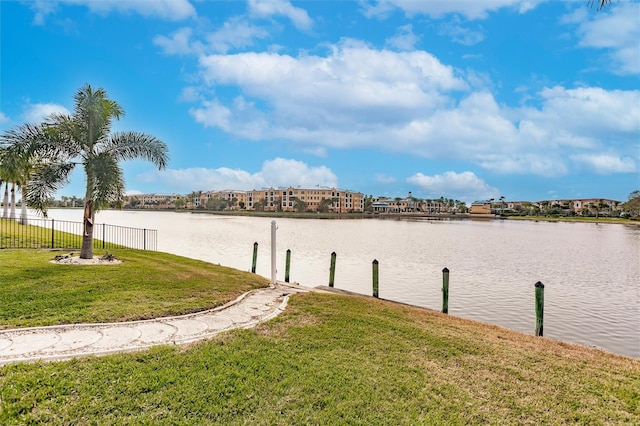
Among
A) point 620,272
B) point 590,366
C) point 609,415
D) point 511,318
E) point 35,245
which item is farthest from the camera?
point 620,272

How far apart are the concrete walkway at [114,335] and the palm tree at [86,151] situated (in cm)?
713

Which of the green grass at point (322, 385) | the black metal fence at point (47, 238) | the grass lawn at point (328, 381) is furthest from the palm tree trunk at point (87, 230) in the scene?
the green grass at point (322, 385)

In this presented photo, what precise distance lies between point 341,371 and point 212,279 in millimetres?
6973

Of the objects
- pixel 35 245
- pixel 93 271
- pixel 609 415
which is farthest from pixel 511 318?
pixel 35 245

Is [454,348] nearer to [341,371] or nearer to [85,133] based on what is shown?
[341,371]

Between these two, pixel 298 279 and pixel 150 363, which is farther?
pixel 298 279

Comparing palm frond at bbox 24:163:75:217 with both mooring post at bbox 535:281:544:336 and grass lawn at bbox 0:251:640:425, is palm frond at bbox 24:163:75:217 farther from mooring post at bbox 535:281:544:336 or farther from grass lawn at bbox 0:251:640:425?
mooring post at bbox 535:281:544:336

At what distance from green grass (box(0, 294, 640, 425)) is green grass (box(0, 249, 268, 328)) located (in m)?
2.22

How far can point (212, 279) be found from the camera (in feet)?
35.9

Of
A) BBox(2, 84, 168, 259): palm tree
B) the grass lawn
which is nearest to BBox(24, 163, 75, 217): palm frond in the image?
BBox(2, 84, 168, 259): palm tree

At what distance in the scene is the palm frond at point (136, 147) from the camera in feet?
42.1

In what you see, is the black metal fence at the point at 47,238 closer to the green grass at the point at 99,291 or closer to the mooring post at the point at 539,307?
the green grass at the point at 99,291

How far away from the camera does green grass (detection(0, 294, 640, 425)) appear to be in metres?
3.79

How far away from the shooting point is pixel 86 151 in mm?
12500
